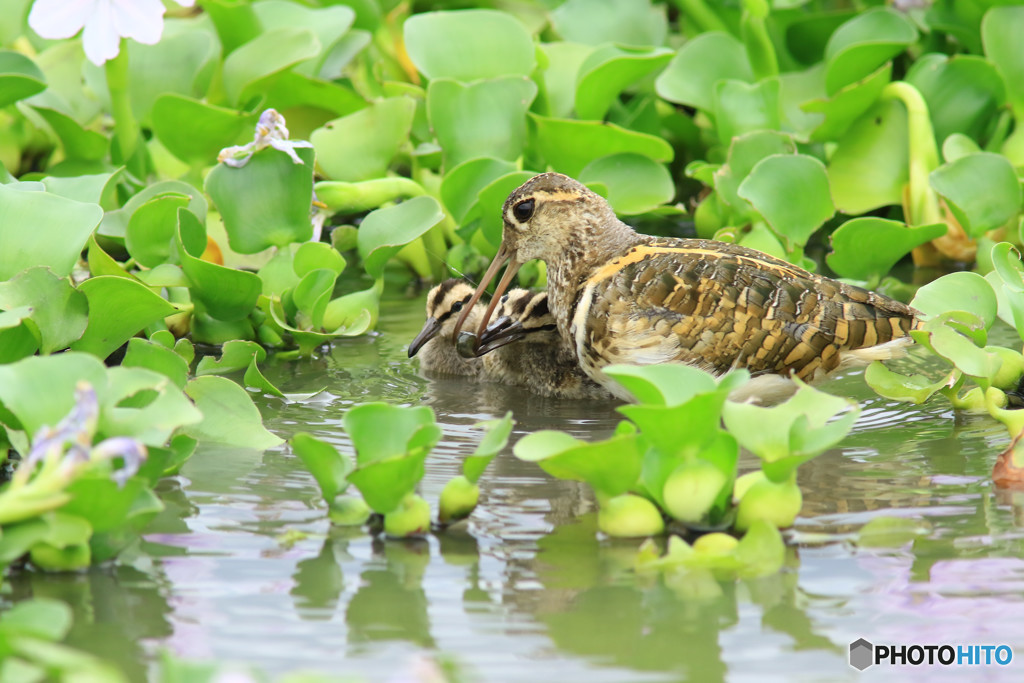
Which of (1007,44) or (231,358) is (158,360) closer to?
(231,358)

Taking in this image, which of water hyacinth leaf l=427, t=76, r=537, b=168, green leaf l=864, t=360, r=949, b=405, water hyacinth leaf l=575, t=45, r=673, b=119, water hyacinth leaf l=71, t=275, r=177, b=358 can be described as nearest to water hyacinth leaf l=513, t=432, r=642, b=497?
green leaf l=864, t=360, r=949, b=405

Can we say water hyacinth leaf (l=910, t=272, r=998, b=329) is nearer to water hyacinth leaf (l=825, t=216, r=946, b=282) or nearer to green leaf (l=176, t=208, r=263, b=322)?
A: water hyacinth leaf (l=825, t=216, r=946, b=282)

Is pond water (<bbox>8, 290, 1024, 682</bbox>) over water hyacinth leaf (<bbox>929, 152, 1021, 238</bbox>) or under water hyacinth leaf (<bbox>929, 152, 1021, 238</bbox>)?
under

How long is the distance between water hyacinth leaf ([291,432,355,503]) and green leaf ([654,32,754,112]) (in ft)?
12.7

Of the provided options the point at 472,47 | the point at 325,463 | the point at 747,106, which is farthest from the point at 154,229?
the point at 747,106

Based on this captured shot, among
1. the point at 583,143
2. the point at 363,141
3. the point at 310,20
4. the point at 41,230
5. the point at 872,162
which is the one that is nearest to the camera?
the point at 41,230

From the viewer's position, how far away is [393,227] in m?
5.95

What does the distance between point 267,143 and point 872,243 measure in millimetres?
2975

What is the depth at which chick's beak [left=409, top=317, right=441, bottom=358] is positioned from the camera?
598cm

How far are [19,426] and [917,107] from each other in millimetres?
5044

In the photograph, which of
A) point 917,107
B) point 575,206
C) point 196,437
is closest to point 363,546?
point 196,437

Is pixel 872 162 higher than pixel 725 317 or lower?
higher

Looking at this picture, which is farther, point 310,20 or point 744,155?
point 310,20

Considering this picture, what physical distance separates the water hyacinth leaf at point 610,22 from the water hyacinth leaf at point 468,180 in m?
1.97
